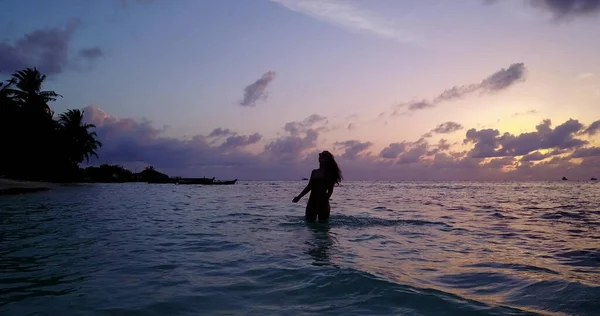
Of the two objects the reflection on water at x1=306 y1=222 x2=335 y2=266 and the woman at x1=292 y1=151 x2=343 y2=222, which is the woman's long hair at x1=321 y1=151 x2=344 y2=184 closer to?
the woman at x1=292 y1=151 x2=343 y2=222

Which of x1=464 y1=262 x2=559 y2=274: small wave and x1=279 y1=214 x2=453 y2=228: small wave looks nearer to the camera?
x1=464 y1=262 x2=559 y2=274: small wave

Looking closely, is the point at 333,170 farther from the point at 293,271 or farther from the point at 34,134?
the point at 34,134

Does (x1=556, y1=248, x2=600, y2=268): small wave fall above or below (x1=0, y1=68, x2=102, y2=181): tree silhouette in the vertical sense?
below

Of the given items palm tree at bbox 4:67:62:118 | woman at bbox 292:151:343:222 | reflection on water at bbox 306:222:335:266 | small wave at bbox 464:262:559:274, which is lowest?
small wave at bbox 464:262:559:274

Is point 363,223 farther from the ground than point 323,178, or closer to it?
closer to it

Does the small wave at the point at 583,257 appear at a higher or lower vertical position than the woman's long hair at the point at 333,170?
lower

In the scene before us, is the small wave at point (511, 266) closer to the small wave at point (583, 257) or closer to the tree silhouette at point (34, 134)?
the small wave at point (583, 257)

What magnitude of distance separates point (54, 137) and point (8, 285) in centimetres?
5211

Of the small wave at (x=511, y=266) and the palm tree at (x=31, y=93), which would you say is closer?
the small wave at (x=511, y=266)


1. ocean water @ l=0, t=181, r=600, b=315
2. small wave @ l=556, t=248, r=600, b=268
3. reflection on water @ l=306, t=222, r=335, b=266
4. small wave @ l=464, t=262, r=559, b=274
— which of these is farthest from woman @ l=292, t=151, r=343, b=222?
small wave @ l=556, t=248, r=600, b=268

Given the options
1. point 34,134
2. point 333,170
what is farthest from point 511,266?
point 34,134

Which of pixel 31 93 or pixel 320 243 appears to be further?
pixel 31 93

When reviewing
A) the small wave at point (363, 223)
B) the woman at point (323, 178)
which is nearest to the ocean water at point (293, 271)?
the small wave at point (363, 223)

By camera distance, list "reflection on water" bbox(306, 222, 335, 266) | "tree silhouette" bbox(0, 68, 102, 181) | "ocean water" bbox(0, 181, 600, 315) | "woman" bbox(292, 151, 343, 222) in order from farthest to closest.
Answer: "tree silhouette" bbox(0, 68, 102, 181) < "woman" bbox(292, 151, 343, 222) < "reflection on water" bbox(306, 222, 335, 266) < "ocean water" bbox(0, 181, 600, 315)
